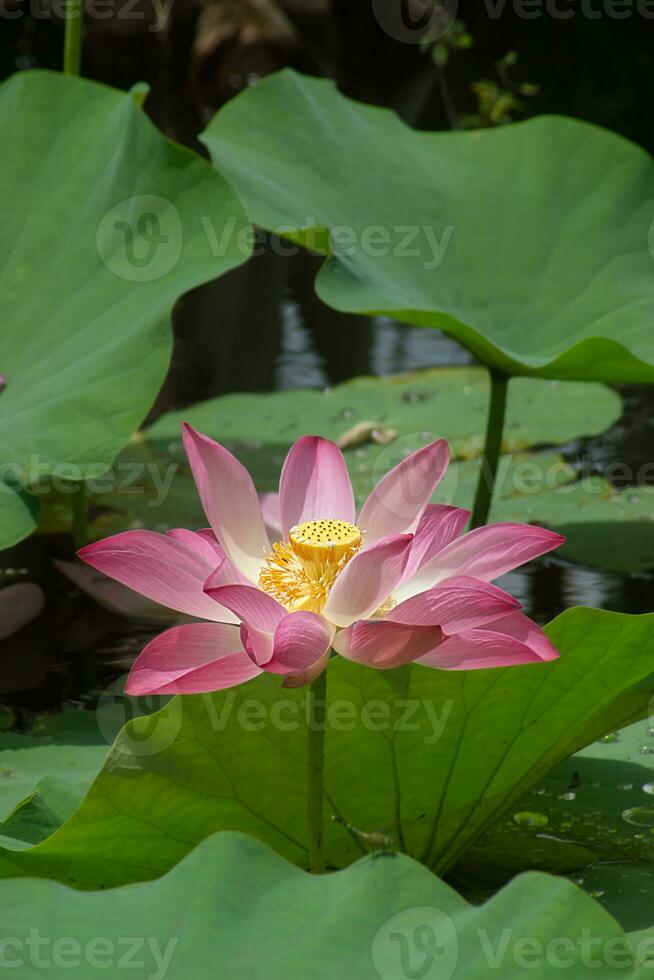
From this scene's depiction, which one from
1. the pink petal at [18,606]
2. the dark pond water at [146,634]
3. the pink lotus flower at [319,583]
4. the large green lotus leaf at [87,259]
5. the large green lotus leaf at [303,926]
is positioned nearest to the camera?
the large green lotus leaf at [303,926]

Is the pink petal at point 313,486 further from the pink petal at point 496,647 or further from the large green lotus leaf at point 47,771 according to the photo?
the large green lotus leaf at point 47,771

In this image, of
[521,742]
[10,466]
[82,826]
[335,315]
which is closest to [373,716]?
[521,742]

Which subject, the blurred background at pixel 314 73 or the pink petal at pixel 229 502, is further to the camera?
the blurred background at pixel 314 73

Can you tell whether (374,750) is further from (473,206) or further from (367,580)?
(473,206)

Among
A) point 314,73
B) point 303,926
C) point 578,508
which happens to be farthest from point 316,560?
point 314,73

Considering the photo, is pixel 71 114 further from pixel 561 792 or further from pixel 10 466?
pixel 561 792

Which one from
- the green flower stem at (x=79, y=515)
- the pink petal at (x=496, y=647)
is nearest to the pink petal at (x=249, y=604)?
the pink petal at (x=496, y=647)

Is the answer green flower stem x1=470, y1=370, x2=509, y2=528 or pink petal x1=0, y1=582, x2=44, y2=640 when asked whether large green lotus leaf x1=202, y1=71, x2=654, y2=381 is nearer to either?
green flower stem x1=470, y1=370, x2=509, y2=528
